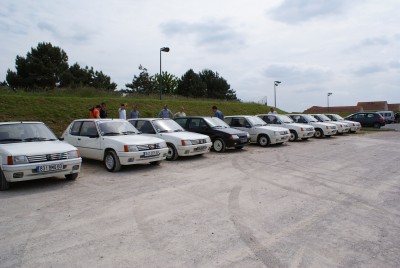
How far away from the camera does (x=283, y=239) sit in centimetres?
418

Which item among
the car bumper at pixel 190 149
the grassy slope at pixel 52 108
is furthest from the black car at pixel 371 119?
the car bumper at pixel 190 149

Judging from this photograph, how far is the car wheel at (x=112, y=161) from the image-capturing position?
881cm

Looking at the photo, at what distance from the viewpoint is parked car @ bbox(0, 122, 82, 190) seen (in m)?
6.67

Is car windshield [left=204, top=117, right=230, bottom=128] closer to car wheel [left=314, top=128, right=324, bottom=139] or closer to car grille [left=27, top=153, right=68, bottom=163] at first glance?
car grille [left=27, top=153, right=68, bottom=163]

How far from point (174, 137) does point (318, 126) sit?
39.3 ft

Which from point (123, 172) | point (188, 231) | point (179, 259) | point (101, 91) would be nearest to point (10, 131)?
point (123, 172)

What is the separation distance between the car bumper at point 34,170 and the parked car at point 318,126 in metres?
16.0

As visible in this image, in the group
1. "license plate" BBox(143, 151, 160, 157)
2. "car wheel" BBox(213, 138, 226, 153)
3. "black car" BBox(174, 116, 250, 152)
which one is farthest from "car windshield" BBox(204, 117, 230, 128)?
"license plate" BBox(143, 151, 160, 157)

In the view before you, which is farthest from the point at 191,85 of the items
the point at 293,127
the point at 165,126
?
the point at 165,126

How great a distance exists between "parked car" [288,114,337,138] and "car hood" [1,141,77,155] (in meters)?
15.8

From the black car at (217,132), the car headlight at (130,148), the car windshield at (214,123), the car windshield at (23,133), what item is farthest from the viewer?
the car windshield at (214,123)

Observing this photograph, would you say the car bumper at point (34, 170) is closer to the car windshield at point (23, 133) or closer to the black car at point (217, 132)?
the car windshield at point (23, 133)

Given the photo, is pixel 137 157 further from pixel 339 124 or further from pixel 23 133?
pixel 339 124

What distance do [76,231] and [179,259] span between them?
1.73 meters
